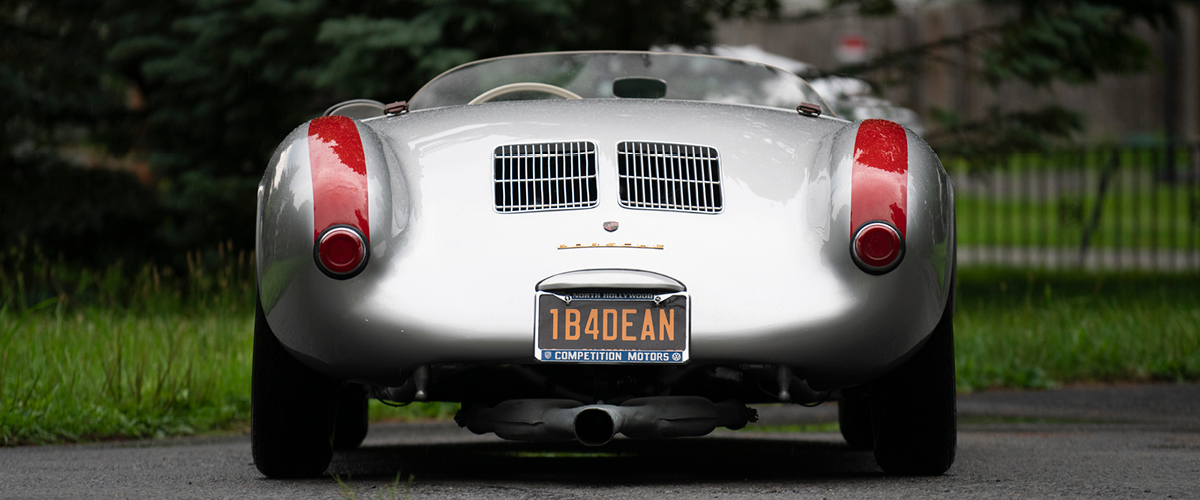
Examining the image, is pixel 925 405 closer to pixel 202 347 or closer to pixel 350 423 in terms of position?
pixel 350 423

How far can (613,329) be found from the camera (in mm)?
3096

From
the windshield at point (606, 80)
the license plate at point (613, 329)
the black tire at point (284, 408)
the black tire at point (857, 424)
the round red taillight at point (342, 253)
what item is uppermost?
the windshield at point (606, 80)

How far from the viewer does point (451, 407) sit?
20.0 ft

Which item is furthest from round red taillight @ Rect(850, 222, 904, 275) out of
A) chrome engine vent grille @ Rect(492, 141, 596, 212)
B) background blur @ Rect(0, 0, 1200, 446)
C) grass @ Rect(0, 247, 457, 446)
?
background blur @ Rect(0, 0, 1200, 446)

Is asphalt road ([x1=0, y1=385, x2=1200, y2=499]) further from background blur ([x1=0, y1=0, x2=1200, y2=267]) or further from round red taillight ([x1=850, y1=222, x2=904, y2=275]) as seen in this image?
background blur ([x1=0, y1=0, x2=1200, y2=267])

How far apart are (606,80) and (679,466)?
1200 mm

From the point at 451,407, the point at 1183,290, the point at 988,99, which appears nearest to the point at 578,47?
the point at 451,407

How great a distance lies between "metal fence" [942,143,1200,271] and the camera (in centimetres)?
1161

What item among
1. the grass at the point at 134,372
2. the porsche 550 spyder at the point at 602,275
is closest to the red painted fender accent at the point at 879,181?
the porsche 550 spyder at the point at 602,275

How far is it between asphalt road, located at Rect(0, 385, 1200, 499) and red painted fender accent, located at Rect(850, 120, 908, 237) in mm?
656

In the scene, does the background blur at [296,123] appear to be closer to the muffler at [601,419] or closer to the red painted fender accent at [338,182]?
the red painted fender accent at [338,182]

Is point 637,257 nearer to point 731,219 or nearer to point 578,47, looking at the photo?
point 731,219

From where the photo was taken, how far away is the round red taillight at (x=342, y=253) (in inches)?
124

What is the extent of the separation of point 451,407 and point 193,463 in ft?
6.76
